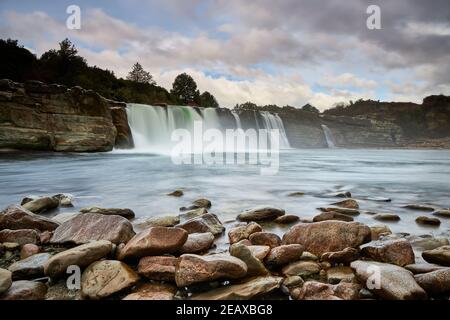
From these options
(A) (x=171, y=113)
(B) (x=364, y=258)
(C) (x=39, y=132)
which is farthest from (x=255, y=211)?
(A) (x=171, y=113)

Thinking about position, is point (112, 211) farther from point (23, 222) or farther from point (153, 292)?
point (153, 292)

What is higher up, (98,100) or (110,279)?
(98,100)

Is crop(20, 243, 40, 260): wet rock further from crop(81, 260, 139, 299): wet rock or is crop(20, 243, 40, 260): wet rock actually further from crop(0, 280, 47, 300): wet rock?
crop(81, 260, 139, 299): wet rock

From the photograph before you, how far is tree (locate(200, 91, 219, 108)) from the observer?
53.1 metres

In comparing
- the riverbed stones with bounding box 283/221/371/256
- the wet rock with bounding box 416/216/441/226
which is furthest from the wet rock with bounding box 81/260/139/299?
the wet rock with bounding box 416/216/441/226

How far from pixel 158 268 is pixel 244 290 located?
28.5 inches

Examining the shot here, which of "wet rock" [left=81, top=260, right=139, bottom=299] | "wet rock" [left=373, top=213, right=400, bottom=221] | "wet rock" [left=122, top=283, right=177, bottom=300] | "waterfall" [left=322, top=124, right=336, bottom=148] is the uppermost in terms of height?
"waterfall" [left=322, top=124, right=336, bottom=148]

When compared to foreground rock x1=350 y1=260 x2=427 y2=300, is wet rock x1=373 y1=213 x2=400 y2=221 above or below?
below

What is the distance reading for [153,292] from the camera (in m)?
2.14

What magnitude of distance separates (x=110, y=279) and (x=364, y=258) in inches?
90.2

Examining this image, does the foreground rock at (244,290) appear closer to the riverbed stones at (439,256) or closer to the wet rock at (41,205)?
the riverbed stones at (439,256)

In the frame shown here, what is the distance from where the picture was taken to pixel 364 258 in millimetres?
2826

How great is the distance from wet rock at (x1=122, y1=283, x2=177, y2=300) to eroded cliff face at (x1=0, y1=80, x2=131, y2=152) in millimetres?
20435
